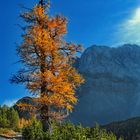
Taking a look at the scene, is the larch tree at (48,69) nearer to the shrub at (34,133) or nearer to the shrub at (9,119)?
the shrub at (34,133)

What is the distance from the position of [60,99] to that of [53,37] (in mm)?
5142

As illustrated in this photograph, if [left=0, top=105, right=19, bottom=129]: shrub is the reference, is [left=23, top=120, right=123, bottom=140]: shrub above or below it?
below

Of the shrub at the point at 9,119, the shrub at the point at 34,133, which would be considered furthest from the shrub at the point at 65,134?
the shrub at the point at 9,119

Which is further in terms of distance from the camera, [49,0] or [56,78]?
[49,0]

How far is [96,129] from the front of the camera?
35312mm

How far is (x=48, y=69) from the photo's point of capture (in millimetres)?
34031

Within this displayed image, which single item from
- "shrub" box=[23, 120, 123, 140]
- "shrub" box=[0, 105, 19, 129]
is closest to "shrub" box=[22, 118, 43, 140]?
"shrub" box=[23, 120, 123, 140]

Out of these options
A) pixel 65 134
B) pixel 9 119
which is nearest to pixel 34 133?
pixel 65 134

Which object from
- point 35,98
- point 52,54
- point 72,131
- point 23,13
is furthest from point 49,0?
point 72,131

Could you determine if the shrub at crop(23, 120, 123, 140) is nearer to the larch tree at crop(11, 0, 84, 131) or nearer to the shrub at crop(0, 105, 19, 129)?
the larch tree at crop(11, 0, 84, 131)

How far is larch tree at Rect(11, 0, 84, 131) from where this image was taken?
109 feet

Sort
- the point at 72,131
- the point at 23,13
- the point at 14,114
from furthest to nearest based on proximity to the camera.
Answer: the point at 14,114 → the point at 23,13 → the point at 72,131

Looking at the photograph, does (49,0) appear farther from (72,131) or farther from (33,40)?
(72,131)

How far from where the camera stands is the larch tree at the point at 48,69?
109 ft
